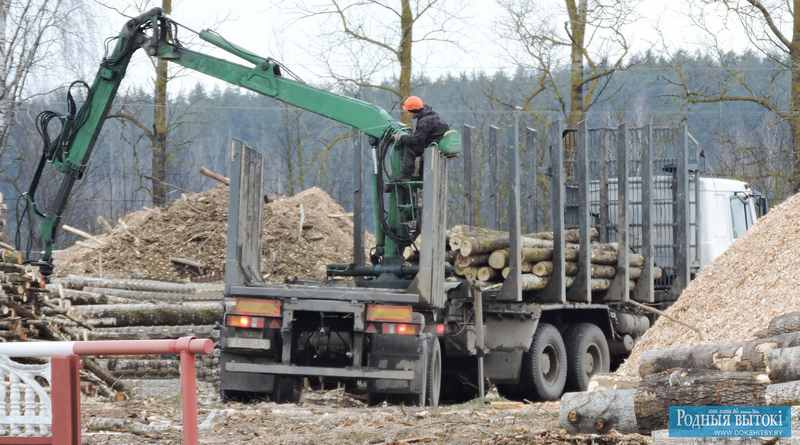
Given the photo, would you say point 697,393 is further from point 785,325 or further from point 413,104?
point 413,104

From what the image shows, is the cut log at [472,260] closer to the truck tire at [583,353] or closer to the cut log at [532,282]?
the cut log at [532,282]

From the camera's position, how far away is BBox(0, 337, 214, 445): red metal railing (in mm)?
4070

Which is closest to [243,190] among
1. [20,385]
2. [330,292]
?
[330,292]

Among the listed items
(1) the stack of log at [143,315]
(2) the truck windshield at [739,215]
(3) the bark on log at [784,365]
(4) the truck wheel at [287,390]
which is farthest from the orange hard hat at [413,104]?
(2) the truck windshield at [739,215]

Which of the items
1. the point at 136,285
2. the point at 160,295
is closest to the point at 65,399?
the point at 160,295

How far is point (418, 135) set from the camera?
983 centimetres

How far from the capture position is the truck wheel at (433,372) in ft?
30.1

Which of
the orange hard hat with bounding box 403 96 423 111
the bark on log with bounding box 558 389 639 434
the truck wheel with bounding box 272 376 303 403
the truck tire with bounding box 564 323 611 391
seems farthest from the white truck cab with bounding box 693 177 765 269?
the bark on log with bounding box 558 389 639 434

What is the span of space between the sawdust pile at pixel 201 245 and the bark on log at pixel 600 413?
1103 cm

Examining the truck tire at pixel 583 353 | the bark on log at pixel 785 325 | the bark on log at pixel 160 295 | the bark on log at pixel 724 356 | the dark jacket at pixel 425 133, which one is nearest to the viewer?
the bark on log at pixel 724 356

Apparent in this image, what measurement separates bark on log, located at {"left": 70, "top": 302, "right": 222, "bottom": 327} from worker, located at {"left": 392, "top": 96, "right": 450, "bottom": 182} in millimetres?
4963

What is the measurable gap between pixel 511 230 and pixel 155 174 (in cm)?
1908

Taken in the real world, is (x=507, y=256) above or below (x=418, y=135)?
below

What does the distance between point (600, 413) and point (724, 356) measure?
1.61m
